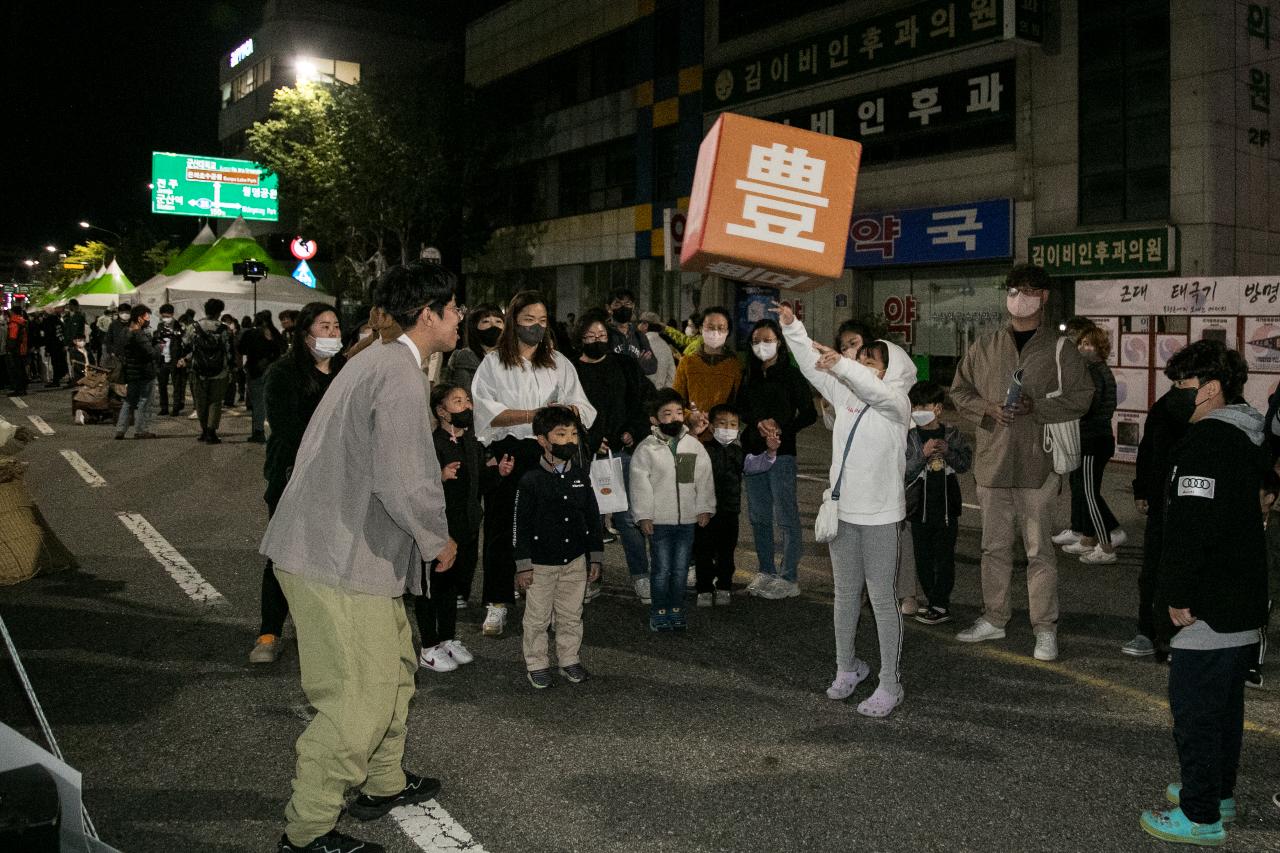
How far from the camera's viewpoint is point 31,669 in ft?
18.9

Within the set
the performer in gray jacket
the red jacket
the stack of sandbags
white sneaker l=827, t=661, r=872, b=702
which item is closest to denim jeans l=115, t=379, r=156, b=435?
the stack of sandbags

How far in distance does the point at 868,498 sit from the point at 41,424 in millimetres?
17107

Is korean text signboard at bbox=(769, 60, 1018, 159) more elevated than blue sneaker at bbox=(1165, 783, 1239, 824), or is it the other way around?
korean text signboard at bbox=(769, 60, 1018, 159)

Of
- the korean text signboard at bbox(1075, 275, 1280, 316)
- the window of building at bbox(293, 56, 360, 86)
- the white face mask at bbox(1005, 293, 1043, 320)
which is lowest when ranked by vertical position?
the white face mask at bbox(1005, 293, 1043, 320)

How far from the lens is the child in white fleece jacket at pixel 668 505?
21.9ft

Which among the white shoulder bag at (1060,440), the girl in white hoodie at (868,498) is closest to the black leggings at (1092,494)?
the white shoulder bag at (1060,440)

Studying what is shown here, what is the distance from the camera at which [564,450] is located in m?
5.82

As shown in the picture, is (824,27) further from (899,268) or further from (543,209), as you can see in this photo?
(543,209)

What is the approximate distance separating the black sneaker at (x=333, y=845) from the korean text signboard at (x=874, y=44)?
66.0 ft

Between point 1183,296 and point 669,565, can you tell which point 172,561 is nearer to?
point 669,565

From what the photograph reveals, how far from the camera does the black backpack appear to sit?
1595 cm

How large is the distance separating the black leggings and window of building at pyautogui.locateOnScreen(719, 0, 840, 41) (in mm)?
19375

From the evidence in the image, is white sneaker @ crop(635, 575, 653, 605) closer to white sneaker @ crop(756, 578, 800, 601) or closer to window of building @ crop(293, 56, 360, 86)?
white sneaker @ crop(756, 578, 800, 601)

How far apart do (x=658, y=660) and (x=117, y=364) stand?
16034 mm
